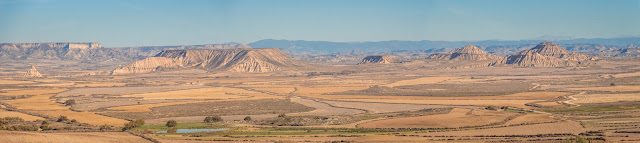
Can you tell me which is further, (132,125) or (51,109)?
(51,109)

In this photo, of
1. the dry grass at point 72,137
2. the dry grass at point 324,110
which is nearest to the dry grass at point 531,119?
the dry grass at point 324,110

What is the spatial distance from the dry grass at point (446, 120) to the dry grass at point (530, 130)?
4569 mm

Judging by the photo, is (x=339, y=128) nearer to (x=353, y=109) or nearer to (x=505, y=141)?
(x=505, y=141)

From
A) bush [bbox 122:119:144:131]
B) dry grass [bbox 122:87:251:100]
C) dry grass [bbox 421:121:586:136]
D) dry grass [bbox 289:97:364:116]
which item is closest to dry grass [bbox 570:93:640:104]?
dry grass [bbox 289:97:364:116]

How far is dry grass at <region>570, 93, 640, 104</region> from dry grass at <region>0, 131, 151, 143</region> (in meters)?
55.0

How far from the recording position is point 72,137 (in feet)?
159

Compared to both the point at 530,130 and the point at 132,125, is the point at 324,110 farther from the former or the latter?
the point at 530,130

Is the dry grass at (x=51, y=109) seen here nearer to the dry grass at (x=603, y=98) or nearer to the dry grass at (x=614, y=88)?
the dry grass at (x=603, y=98)

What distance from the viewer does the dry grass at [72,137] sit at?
4347 centimetres

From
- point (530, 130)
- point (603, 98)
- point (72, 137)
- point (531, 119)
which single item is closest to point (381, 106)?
point (531, 119)

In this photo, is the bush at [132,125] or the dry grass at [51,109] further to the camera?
the dry grass at [51,109]

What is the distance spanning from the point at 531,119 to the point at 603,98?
29042 millimetres

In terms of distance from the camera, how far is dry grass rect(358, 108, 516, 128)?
61.4 m

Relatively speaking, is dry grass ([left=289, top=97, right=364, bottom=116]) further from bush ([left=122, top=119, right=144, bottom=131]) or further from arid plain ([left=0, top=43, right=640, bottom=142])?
bush ([left=122, top=119, right=144, bottom=131])
